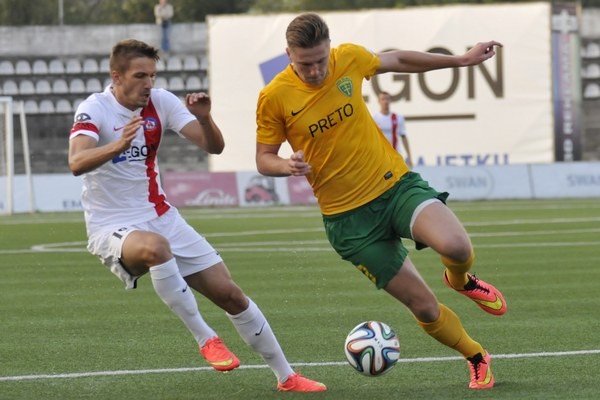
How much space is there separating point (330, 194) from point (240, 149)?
99.8 feet

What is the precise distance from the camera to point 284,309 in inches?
444

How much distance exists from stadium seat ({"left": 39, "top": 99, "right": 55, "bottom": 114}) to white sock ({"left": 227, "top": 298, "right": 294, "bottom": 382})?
124ft

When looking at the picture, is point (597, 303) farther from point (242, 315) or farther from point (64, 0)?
point (64, 0)

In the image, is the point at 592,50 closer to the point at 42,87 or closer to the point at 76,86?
the point at 76,86

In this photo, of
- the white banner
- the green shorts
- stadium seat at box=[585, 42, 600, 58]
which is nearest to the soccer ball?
the green shorts

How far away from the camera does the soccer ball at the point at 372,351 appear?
23.4 feet

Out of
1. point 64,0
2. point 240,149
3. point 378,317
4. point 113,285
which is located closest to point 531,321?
point 378,317

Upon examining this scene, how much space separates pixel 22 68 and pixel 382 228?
127 feet

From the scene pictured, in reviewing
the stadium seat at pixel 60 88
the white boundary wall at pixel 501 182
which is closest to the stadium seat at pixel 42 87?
the stadium seat at pixel 60 88

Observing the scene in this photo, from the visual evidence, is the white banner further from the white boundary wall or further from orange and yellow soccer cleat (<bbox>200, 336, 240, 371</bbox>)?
orange and yellow soccer cleat (<bbox>200, 336, 240, 371</bbox>)

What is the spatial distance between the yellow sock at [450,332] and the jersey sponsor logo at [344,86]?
136cm

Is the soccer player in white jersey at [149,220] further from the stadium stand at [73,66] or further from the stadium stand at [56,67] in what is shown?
the stadium stand at [56,67]

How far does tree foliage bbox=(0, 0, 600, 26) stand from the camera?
5972 cm

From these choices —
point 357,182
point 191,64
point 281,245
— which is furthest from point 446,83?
point 357,182
